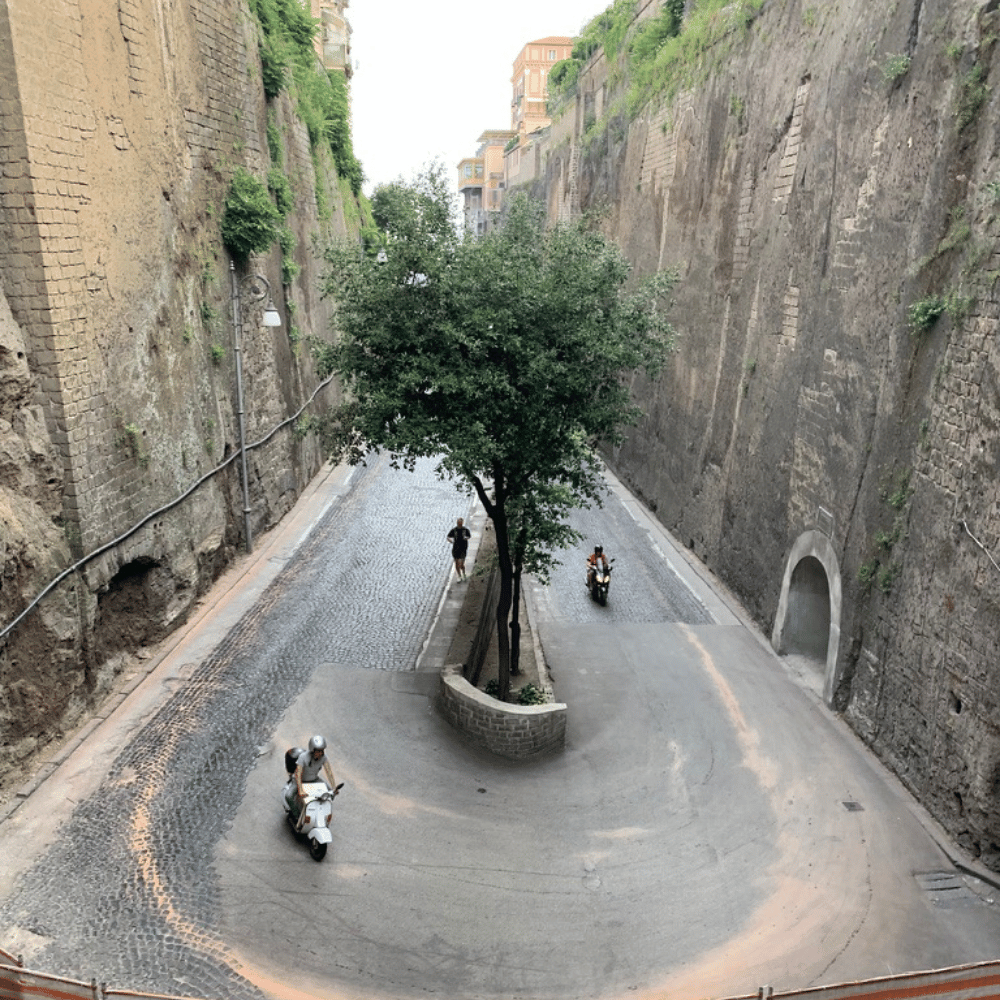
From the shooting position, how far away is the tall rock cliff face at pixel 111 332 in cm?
1045

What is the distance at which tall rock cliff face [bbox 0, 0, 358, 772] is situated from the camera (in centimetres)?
1045

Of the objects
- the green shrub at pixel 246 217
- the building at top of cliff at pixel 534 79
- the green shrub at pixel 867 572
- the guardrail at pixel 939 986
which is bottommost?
the guardrail at pixel 939 986

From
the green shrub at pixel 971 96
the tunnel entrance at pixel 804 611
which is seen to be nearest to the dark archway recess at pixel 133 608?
the tunnel entrance at pixel 804 611

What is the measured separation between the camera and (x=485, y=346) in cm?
1098

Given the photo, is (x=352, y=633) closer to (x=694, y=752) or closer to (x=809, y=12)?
(x=694, y=752)

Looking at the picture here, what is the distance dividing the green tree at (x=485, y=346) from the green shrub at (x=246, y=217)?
5.69 metres

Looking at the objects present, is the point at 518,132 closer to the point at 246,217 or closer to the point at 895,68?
the point at 246,217

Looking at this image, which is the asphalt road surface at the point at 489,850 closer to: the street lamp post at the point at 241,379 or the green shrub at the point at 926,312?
the street lamp post at the point at 241,379

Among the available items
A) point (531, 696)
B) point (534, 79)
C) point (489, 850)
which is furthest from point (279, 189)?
point (534, 79)

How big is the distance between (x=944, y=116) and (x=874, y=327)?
8.99 ft

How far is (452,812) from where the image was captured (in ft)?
32.9

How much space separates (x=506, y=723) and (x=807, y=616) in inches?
242

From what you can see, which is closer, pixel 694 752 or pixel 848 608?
pixel 694 752

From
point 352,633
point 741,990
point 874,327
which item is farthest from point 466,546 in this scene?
point 741,990
